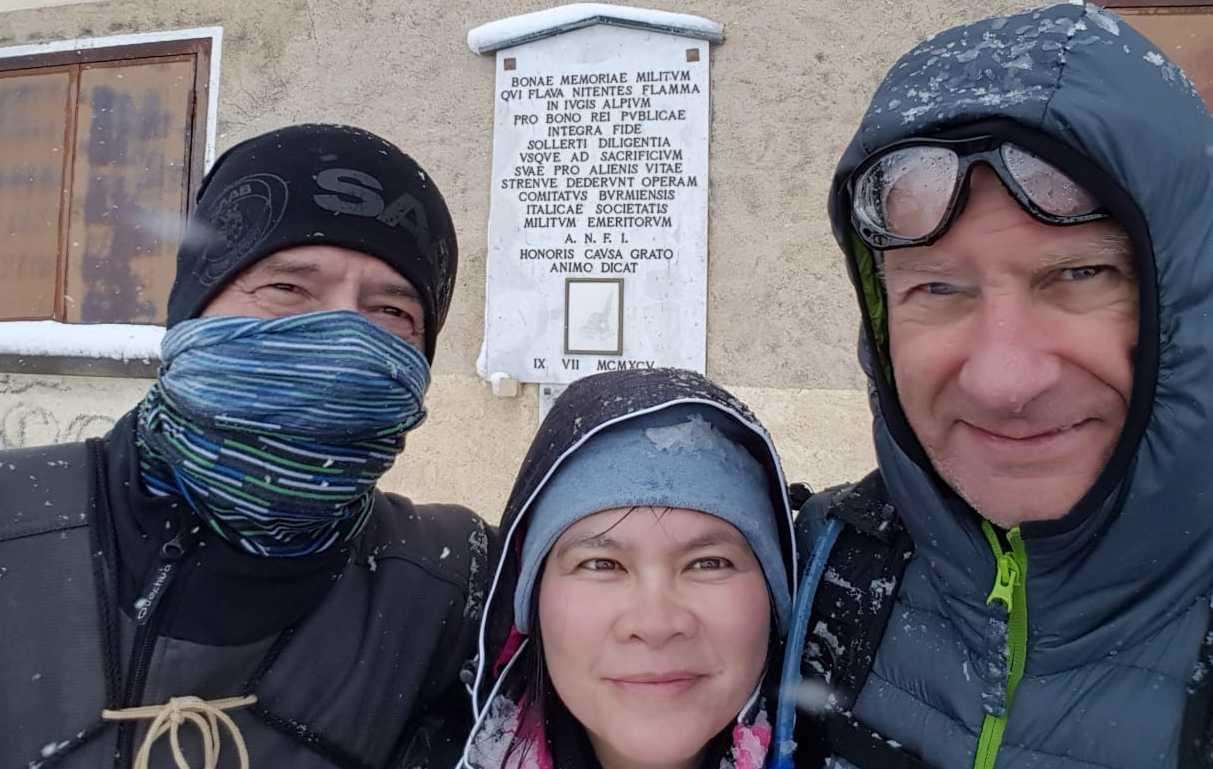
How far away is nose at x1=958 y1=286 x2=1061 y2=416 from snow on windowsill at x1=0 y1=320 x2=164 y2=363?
4.51m

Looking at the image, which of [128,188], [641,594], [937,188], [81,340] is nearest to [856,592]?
[641,594]

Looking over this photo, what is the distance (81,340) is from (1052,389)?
504cm

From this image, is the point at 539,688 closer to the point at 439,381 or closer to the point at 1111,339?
the point at 1111,339

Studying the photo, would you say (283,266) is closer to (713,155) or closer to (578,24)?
(713,155)

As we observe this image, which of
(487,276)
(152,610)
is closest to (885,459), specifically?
(152,610)

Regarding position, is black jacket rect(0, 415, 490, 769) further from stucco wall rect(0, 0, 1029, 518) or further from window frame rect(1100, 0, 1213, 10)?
window frame rect(1100, 0, 1213, 10)

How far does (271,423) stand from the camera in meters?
1.56

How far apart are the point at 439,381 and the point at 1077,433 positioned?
3.47 meters

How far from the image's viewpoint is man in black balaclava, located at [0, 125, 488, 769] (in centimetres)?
144

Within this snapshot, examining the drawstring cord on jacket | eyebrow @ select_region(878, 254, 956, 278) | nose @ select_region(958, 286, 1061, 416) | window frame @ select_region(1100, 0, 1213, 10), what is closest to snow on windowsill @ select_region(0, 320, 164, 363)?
the drawstring cord on jacket

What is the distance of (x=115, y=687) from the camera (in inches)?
56.5

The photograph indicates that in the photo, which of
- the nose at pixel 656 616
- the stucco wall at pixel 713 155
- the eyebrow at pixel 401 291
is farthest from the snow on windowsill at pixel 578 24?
the nose at pixel 656 616

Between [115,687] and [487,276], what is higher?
[487,276]

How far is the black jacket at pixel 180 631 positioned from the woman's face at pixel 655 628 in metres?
0.36
